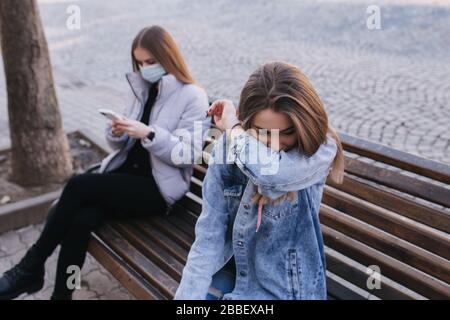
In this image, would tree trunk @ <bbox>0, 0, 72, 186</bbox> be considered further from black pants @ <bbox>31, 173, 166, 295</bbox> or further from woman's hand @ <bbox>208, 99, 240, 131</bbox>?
woman's hand @ <bbox>208, 99, 240, 131</bbox>

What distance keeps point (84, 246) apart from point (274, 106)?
173 cm

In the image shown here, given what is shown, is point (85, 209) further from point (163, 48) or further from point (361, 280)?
point (361, 280)

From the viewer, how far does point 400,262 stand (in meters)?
2.39

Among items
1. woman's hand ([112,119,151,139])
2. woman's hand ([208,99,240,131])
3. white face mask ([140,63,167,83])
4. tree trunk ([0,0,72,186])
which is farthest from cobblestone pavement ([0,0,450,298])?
woman's hand ([208,99,240,131])

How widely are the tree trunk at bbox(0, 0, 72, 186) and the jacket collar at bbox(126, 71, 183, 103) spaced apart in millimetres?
1523

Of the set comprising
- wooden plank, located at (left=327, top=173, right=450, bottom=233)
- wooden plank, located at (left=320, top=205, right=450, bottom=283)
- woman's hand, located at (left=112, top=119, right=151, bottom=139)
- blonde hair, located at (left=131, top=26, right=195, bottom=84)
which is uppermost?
blonde hair, located at (left=131, top=26, right=195, bottom=84)

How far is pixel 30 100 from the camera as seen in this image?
14.9 feet

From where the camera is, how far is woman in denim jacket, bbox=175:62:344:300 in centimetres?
194

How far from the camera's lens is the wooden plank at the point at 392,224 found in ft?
7.47

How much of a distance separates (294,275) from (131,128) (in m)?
1.42

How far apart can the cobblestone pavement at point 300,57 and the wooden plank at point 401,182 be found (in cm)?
183

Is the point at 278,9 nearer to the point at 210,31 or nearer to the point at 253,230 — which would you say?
the point at 210,31

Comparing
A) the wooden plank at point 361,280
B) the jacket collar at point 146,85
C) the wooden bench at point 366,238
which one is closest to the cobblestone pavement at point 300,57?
the wooden bench at point 366,238

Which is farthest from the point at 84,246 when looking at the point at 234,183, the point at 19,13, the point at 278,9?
the point at 278,9
